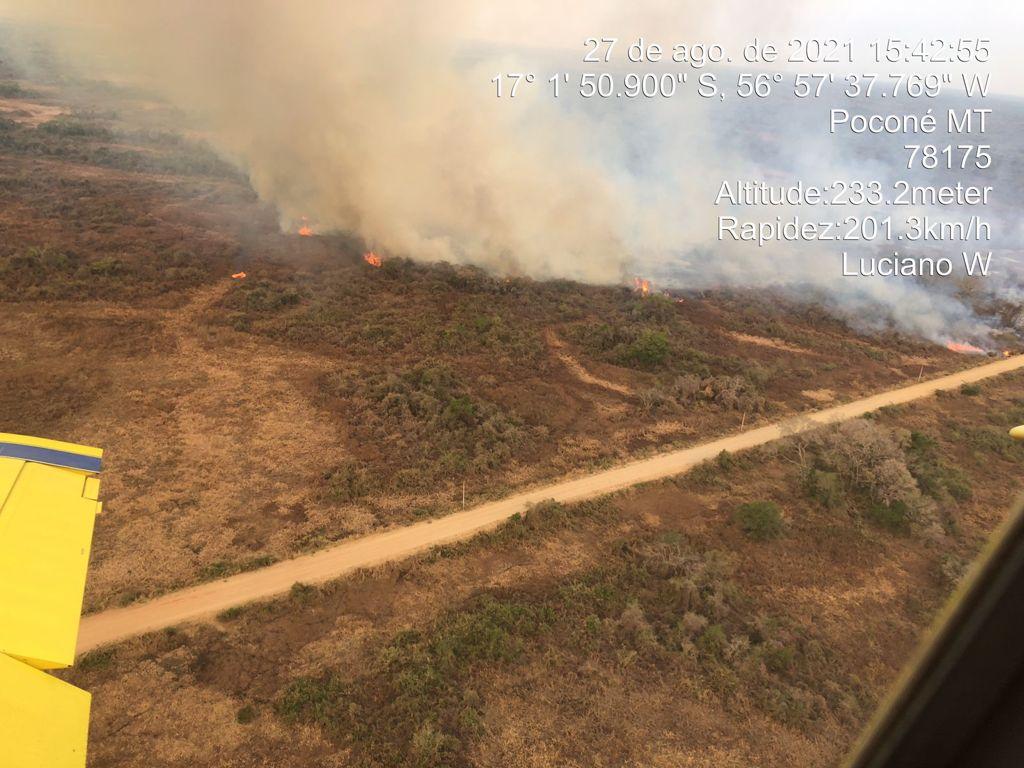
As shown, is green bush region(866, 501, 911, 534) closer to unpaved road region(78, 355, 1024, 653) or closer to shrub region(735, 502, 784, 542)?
shrub region(735, 502, 784, 542)

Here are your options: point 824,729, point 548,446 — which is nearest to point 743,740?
point 824,729

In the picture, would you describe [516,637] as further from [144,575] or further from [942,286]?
[942,286]

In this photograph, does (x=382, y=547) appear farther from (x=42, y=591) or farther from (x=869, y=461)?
(x=869, y=461)

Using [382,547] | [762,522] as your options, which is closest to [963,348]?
[762,522]

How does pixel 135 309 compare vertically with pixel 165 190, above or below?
below

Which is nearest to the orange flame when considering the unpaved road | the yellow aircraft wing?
the unpaved road
